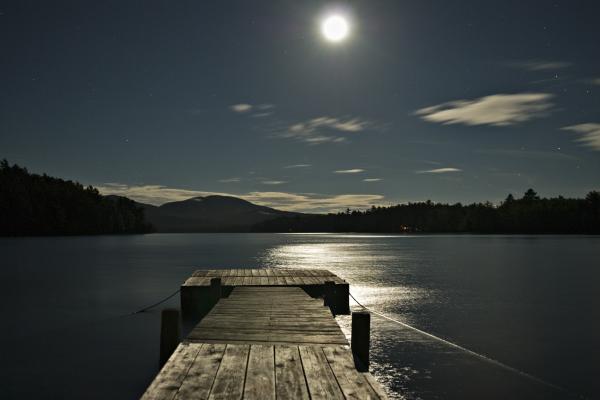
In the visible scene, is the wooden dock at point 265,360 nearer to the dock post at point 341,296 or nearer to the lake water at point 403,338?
the lake water at point 403,338

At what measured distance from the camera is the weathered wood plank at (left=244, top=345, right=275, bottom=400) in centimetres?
620

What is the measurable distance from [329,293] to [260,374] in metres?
11.8

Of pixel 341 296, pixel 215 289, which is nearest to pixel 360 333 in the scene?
pixel 215 289

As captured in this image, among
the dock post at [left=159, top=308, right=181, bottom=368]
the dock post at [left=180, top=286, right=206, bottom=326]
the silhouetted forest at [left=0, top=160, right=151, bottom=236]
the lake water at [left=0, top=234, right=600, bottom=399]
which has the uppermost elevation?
the silhouetted forest at [left=0, top=160, right=151, bottom=236]

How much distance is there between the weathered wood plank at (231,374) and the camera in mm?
6180

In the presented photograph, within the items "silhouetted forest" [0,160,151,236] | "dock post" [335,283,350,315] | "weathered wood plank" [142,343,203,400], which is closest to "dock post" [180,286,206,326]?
"dock post" [335,283,350,315]

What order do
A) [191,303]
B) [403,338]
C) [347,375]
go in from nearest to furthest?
[347,375]
[403,338]
[191,303]

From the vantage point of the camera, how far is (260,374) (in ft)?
22.8

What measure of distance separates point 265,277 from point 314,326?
33.0 ft

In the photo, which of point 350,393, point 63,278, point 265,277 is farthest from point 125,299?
point 350,393

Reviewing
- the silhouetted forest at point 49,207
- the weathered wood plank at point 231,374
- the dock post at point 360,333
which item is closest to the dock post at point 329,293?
the dock post at point 360,333

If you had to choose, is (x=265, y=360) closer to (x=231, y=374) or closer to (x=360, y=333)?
(x=231, y=374)

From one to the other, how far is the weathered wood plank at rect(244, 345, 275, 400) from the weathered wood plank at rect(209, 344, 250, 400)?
96 mm

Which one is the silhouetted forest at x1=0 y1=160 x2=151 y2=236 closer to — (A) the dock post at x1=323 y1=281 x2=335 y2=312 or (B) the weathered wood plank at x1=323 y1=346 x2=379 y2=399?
(A) the dock post at x1=323 y1=281 x2=335 y2=312
